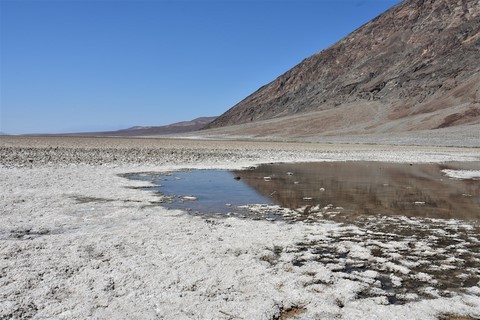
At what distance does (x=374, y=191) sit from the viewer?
43.0 ft

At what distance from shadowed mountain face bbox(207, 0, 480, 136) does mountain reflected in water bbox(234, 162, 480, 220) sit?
216ft

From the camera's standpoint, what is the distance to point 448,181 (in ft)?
51.0

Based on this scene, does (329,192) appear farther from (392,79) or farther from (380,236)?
(392,79)

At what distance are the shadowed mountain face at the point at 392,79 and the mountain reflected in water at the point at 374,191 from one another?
65.8 m

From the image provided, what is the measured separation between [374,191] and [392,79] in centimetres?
10665

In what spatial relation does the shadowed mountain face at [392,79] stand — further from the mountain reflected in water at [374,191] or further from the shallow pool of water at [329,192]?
the shallow pool of water at [329,192]

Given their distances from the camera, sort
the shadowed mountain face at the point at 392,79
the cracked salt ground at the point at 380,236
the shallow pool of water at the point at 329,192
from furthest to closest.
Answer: the shadowed mountain face at the point at 392,79 → the shallow pool of water at the point at 329,192 → the cracked salt ground at the point at 380,236

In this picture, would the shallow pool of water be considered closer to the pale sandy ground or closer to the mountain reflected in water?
the mountain reflected in water

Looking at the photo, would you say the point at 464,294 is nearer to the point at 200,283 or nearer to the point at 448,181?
the point at 200,283

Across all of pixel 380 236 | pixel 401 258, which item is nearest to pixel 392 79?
pixel 380 236

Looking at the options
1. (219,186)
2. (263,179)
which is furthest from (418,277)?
(263,179)

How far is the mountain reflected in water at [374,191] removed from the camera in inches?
395

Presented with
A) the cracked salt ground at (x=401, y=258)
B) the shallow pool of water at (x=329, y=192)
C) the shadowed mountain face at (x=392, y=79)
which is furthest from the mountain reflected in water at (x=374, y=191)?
the shadowed mountain face at (x=392, y=79)

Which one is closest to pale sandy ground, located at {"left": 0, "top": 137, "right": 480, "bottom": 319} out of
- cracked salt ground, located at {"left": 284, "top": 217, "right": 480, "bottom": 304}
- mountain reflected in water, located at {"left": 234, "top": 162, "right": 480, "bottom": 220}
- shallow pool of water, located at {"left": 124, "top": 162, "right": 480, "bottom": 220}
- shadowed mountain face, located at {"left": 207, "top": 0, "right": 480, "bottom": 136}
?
cracked salt ground, located at {"left": 284, "top": 217, "right": 480, "bottom": 304}
